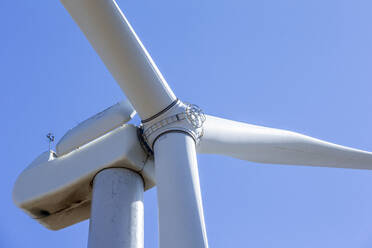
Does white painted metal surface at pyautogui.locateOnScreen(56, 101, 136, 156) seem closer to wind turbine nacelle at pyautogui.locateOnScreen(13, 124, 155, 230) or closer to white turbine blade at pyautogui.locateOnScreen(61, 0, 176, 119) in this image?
wind turbine nacelle at pyautogui.locateOnScreen(13, 124, 155, 230)

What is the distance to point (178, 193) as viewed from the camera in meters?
5.00

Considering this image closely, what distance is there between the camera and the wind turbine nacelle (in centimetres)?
599

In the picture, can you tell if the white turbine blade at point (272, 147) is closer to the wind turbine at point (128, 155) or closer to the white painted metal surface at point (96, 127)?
the wind turbine at point (128, 155)

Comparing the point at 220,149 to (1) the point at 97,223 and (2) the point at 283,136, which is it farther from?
(1) the point at 97,223

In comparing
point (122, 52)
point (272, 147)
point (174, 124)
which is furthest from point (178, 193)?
point (272, 147)

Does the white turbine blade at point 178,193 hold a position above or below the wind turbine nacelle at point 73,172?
below

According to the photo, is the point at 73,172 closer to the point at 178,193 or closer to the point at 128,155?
the point at 128,155

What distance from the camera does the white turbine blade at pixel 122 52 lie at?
5.50m

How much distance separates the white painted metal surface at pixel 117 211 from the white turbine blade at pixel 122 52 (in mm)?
754

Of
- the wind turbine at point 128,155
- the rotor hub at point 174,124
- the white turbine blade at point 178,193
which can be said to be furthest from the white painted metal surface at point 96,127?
the white turbine blade at point 178,193

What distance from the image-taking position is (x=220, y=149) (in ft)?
21.5

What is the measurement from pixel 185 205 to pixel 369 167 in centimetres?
375

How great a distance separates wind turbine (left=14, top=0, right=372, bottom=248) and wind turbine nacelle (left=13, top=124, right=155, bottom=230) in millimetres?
12

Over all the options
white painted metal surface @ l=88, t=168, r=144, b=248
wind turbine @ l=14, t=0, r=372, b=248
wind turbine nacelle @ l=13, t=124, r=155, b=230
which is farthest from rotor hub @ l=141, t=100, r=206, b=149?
white painted metal surface @ l=88, t=168, r=144, b=248
